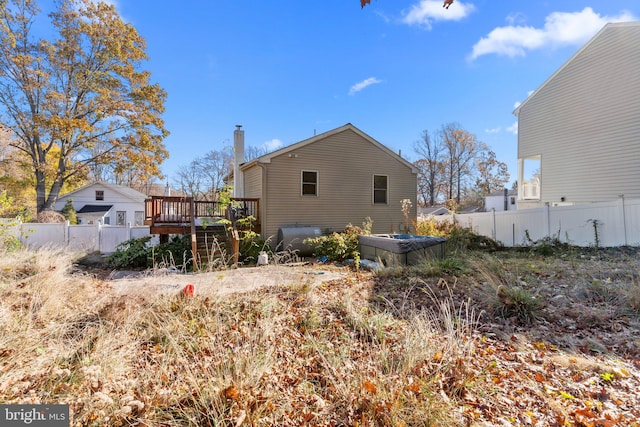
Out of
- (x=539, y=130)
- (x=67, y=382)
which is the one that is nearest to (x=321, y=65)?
(x=539, y=130)

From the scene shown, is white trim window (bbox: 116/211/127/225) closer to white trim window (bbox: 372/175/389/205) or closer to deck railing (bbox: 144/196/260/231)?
deck railing (bbox: 144/196/260/231)

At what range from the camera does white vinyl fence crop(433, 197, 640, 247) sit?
25.9 ft

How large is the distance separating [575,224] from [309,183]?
8580 millimetres

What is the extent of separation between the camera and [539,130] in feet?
41.2

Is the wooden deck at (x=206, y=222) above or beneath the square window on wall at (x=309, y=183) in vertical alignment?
beneath

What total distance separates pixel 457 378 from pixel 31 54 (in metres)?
22.5

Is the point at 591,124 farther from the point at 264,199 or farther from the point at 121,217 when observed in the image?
the point at 121,217

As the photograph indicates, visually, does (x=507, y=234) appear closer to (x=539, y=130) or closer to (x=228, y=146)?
(x=539, y=130)

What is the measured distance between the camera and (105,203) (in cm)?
2473

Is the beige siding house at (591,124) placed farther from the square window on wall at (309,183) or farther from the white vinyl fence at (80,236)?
the white vinyl fence at (80,236)

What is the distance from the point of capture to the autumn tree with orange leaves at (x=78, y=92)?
1515 centimetres
